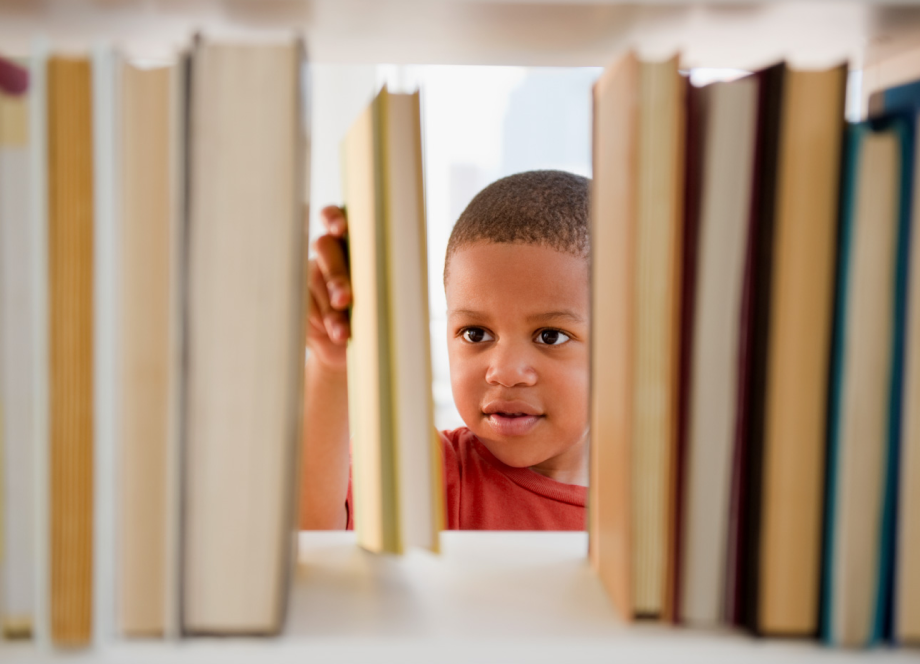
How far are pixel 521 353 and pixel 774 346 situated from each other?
0.65 meters

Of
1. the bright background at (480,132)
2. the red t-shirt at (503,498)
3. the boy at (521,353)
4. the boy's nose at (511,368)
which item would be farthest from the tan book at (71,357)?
the bright background at (480,132)

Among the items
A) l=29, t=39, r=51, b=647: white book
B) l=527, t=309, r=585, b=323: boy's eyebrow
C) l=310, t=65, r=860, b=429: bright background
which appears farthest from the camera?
l=310, t=65, r=860, b=429: bright background

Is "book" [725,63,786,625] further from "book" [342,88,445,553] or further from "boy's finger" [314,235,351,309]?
"boy's finger" [314,235,351,309]

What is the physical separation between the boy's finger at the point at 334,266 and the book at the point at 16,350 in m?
0.23

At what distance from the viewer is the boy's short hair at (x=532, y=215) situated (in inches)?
42.6

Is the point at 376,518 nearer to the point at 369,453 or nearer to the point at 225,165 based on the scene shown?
the point at 369,453

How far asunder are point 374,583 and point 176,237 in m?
0.27

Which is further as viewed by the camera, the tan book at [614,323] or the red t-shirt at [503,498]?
the red t-shirt at [503,498]

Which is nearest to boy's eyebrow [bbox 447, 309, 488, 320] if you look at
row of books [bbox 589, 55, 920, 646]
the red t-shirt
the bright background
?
the red t-shirt

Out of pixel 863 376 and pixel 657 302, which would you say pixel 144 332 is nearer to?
pixel 657 302

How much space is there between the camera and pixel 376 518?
50 centimetres

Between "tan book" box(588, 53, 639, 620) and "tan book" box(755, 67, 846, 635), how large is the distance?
77 mm

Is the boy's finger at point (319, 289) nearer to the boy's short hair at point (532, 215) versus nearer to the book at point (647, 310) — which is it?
the book at point (647, 310)

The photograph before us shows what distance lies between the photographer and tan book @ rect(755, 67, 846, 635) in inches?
15.1
